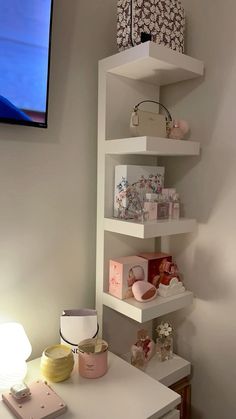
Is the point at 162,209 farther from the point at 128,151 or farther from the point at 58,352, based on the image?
the point at 58,352

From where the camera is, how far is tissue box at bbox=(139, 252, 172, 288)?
155 centimetres

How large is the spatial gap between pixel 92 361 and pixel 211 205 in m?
0.81

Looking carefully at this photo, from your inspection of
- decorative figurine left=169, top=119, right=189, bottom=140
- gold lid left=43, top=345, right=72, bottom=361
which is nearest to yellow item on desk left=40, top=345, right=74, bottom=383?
gold lid left=43, top=345, right=72, bottom=361

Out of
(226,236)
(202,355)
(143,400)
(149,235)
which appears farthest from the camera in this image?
(202,355)

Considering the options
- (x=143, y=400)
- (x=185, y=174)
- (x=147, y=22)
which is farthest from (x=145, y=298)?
(x=147, y=22)

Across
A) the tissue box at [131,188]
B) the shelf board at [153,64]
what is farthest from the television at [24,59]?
the tissue box at [131,188]

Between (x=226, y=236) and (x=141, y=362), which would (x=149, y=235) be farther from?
(x=141, y=362)

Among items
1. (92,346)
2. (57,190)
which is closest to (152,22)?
(57,190)

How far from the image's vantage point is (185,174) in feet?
5.32

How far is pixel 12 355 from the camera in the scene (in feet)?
3.88

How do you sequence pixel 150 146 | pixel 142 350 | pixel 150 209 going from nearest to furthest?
pixel 150 146
pixel 150 209
pixel 142 350

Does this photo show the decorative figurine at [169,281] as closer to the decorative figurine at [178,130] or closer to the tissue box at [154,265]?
the tissue box at [154,265]

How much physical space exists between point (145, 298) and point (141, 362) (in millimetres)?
314

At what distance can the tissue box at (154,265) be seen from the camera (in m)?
1.55
